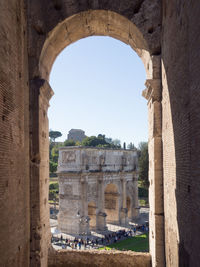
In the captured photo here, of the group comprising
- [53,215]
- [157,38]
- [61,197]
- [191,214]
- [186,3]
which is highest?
[157,38]

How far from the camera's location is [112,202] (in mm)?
27484

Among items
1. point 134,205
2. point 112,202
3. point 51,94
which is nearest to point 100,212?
point 112,202

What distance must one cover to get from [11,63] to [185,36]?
349cm

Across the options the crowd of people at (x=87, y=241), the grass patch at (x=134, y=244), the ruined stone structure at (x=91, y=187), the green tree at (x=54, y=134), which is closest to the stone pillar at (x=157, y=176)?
the grass patch at (x=134, y=244)

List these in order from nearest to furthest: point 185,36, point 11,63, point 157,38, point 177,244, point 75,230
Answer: point 185,36 → point 177,244 → point 11,63 → point 157,38 → point 75,230

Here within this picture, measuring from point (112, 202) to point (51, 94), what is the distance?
2230cm

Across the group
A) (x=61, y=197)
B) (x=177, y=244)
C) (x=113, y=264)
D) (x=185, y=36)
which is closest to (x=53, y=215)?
(x=61, y=197)

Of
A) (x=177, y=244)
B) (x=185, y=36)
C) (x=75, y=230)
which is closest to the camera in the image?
(x=185, y=36)

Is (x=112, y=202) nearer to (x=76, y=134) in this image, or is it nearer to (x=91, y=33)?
(x=91, y=33)

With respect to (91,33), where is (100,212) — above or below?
below

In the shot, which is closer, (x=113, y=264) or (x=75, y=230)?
(x=113, y=264)

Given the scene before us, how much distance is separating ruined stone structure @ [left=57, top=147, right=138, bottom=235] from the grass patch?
364 centimetres

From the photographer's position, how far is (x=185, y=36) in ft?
13.1

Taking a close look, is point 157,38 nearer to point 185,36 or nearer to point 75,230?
point 185,36
